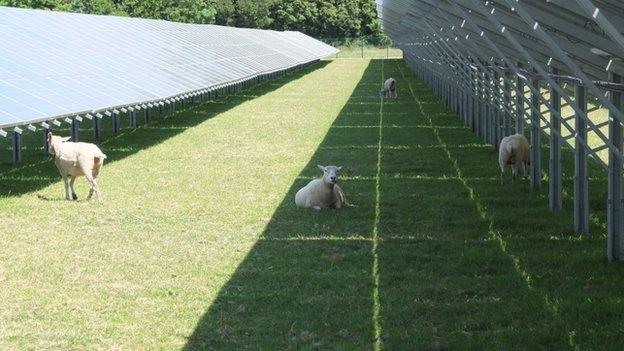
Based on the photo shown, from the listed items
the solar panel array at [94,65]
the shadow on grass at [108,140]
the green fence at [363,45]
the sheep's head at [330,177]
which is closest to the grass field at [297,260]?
the shadow on grass at [108,140]

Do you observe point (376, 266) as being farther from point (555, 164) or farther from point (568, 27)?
point (555, 164)

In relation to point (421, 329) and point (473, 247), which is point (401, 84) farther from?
point (421, 329)

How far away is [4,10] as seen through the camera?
81.8 feet

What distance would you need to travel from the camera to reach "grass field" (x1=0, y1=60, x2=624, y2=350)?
8.05m

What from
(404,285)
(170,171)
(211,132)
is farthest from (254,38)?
(404,285)

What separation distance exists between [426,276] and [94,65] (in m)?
14.2

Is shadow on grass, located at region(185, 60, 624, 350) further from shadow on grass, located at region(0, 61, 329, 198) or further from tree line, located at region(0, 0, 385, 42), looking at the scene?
tree line, located at region(0, 0, 385, 42)

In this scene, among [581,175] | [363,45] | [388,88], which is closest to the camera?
[581,175]

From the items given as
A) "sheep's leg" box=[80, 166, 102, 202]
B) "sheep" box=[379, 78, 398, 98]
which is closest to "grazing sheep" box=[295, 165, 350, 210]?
"sheep's leg" box=[80, 166, 102, 202]

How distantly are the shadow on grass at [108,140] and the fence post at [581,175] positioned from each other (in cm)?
823

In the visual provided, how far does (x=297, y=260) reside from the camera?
10781 mm

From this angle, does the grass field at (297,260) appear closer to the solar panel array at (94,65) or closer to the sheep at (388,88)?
the solar panel array at (94,65)

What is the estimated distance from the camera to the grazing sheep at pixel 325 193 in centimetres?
1395


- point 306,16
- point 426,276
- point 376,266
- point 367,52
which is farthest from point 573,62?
point 306,16
